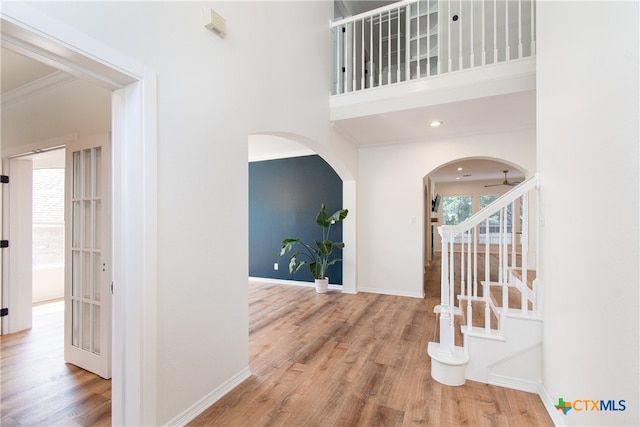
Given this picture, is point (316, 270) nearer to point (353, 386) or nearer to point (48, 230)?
point (353, 386)

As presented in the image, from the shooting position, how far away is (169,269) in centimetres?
162

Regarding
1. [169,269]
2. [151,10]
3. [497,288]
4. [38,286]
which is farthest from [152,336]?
[38,286]

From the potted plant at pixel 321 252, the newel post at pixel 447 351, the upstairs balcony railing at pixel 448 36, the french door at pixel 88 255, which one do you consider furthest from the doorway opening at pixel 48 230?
the newel post at pixel 447 351

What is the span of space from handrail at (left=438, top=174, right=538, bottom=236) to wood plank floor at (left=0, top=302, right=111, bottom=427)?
2.71m

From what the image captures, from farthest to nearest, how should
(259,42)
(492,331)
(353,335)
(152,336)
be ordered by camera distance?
(353,335)
(259,42)
(492,331)
(152,336)

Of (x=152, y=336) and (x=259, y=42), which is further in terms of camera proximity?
(x=259, y=42)

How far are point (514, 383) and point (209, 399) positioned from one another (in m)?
2.16

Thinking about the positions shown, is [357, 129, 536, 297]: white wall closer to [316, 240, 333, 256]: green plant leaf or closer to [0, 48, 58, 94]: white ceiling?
[316, 240, 333, 256]: green plant leaf

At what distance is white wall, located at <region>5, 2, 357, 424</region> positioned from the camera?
5.09 feet

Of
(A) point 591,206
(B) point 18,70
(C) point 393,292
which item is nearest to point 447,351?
(A) point 591,206

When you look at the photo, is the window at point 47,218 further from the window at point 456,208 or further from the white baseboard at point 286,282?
the window at point 456,208

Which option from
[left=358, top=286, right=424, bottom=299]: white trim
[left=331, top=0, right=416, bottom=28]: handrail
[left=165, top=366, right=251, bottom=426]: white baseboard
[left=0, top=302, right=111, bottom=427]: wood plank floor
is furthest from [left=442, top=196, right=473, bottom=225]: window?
[left=0, top=302, right=111, bottom=427]: wood plank floor

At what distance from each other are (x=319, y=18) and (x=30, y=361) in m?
4.54

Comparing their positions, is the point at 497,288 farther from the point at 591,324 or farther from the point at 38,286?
the point at 38,286
